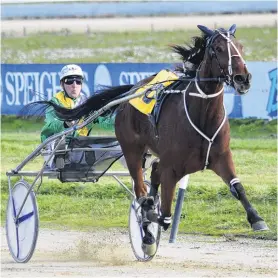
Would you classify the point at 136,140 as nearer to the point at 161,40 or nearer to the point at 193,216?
the point at 193,216

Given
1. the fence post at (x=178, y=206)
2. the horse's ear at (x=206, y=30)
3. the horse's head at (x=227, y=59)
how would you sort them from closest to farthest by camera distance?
the horse's head at (x=227, y=59) → the horse's ear at (x=206, y=30) → the fence post at (x=178, y=206)

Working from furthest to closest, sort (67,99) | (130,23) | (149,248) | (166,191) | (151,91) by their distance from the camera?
(130,23)
(67,99)
(149,248)
(151,91)
(166,191)

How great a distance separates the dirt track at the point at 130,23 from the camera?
104 feet

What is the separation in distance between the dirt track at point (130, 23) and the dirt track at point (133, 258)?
21.1m

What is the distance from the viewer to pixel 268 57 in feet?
80.6

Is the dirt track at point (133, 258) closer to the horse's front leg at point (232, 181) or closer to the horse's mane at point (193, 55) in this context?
the horse's front leg at point (232, 181)

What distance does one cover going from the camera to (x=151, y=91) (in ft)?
24.7

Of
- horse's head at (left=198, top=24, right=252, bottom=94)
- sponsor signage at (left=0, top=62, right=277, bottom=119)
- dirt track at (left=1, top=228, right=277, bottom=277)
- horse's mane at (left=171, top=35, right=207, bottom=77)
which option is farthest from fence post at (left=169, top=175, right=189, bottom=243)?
sponsor signage at (left=0, top=62, right=277, bottom=119)

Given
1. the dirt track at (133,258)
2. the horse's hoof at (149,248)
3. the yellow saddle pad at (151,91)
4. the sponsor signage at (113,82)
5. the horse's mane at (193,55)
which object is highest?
the horse's mane at (193,55)

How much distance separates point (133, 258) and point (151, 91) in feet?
5.14

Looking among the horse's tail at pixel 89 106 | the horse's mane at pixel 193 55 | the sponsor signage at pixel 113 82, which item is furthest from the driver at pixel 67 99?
the sponsor signage at pixel 113 82

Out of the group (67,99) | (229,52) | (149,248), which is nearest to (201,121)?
(229,52)

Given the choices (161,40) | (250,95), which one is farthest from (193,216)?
(161,40)

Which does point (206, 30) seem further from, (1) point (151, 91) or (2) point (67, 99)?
(2) point (67, 99)
